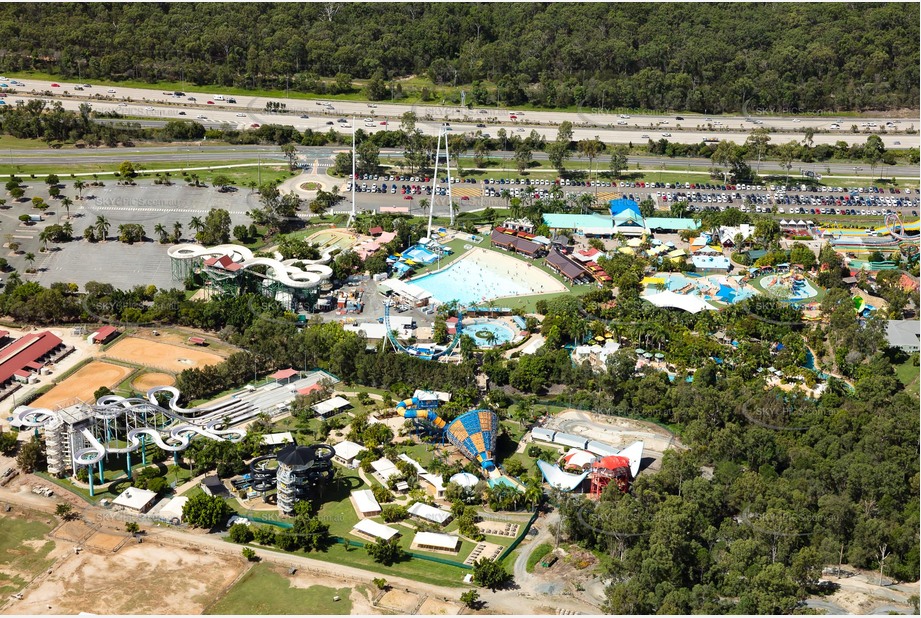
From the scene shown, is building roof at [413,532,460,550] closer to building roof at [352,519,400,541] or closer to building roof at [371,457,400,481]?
building roof at [352,519,400,541]

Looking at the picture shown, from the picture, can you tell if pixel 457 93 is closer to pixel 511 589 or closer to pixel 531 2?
pixel 531 2

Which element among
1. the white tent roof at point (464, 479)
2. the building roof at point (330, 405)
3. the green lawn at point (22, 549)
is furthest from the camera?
the building roof at point (330, 405)

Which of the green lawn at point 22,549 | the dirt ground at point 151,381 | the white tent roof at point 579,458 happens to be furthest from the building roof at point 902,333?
the green lawn at point 22,549

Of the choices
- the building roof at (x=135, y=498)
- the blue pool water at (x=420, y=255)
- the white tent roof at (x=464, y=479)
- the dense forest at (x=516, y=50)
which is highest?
the dense forest at (x=516, y=50)

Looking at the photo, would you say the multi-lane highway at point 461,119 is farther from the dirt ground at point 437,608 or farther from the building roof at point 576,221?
the dirt ground at point 437,608

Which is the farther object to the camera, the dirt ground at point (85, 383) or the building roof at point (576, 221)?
the building roof at point (576, 221)

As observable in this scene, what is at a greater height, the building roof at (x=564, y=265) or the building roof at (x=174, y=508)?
the building roof at (x=564, y=265)
